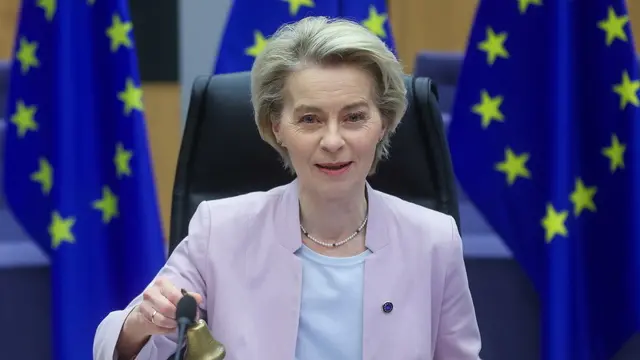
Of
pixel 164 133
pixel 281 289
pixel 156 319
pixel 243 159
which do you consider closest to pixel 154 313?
pixel 156 319

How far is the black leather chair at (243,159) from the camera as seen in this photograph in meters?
1.63

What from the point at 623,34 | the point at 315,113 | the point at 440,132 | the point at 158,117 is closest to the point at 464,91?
the point at 623,34

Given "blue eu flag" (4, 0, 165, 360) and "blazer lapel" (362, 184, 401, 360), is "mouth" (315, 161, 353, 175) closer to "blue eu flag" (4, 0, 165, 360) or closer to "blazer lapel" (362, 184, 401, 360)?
"blazer lapel" (362, 184, 401, 360)

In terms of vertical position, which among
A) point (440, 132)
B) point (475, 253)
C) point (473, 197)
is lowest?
point (475, 253)

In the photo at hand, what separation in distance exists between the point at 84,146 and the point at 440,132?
117 centimetres

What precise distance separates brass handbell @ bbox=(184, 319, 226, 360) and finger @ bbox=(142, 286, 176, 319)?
0.04 meters

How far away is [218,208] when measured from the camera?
1418 millimetres

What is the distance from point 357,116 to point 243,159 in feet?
1.34

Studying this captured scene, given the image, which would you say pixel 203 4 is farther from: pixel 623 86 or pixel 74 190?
pixel 623 86

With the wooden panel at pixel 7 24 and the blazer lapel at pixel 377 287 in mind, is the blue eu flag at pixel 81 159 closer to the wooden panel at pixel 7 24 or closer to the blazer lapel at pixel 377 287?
the blazer lapel at pixel 377 287

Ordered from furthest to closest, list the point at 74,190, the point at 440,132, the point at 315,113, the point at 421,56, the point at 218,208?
the point at 421,56 → the point at 74,190 → the point at 440,132 → the point at 218,208 → the point at 315,113

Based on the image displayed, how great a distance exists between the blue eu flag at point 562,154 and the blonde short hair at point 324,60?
1035 millimetres

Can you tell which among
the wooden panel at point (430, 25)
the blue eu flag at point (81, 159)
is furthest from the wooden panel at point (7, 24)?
the wooden panel at point (430, 25)

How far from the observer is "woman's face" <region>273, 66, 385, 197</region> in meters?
1.29
